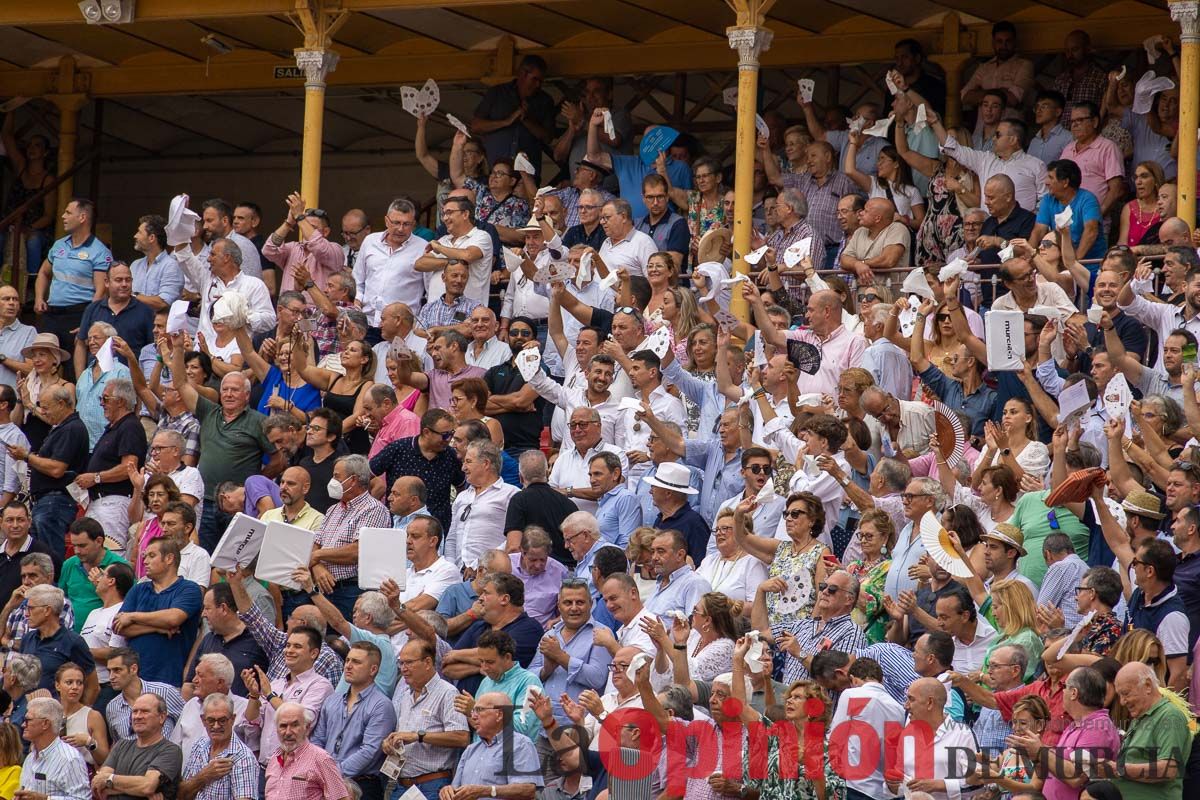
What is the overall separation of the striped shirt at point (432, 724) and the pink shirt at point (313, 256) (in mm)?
5467

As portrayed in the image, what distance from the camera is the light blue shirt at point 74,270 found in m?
16.3

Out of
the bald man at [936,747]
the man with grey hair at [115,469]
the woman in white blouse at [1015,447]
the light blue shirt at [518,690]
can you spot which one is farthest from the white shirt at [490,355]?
the bald man at [936,747]

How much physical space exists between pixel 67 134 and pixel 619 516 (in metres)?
9.84

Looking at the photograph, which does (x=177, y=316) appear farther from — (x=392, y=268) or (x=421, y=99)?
(x=421, y=99)

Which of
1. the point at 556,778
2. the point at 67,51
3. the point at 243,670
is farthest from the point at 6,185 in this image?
the point at 556,778

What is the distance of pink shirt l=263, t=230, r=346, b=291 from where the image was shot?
15547mm

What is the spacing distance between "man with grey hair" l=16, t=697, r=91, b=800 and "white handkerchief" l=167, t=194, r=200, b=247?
5.25 metres

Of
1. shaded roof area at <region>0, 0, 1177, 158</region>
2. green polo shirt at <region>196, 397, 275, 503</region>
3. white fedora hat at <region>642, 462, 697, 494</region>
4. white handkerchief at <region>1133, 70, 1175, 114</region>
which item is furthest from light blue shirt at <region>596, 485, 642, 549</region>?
shaded roof area at <region>0, 0, 1177, 158</region>

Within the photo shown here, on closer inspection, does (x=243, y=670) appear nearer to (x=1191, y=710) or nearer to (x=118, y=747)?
(x=118, y=747)

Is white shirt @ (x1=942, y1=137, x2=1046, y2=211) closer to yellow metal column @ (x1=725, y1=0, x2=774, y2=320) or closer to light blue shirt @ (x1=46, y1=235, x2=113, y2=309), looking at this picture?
yellow metal column @ (x1=725, y1=0, x2=774, y2=320)

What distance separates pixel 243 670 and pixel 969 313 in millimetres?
5104

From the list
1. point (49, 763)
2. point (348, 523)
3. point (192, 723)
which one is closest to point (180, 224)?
point (348, 523)

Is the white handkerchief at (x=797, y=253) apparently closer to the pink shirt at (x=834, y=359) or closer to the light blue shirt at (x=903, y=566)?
the pink shirt at (x=834, y=359)

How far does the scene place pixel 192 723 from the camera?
11109mm
